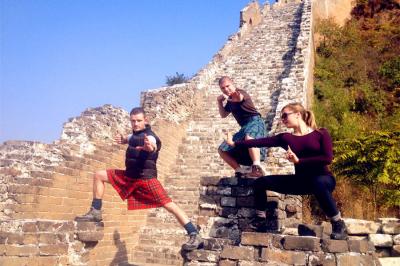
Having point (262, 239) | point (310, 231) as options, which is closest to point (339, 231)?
point (262, 239)

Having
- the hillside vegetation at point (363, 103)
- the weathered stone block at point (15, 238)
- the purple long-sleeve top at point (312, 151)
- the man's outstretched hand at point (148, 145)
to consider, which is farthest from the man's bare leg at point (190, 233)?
the hillside vegetation at point (363, 103)

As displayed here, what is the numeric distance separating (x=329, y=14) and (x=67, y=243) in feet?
77.3

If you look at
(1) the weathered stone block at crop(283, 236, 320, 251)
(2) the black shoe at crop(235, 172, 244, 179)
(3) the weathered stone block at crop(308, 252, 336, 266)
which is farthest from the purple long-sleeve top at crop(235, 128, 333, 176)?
(2) the black shoe at crop(235, 172, 244, 179)

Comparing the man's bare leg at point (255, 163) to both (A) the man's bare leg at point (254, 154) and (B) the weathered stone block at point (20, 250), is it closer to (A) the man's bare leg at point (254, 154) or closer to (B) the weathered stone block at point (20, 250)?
(A) the man's bare leg at point (254, 154)

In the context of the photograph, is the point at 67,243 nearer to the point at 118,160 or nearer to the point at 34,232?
the point at 34,232

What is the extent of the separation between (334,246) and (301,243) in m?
0.29

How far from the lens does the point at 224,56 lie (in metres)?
18.2

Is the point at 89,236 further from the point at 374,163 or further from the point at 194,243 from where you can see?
the point at 374,163

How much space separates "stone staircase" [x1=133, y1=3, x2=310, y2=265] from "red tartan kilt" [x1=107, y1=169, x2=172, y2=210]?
8.28 ft

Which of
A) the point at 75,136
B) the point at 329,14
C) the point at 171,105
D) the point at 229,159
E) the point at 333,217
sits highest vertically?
the point at 329,14

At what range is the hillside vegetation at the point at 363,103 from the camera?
7.84m

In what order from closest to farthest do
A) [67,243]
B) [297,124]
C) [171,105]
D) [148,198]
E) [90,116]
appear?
[297,124], [67,243], [148,198], [90,116], [171,105]

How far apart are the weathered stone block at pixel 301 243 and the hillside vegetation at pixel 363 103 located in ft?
14.7

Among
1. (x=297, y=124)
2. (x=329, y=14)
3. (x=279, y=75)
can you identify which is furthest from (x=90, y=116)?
(x=329, y=14)
